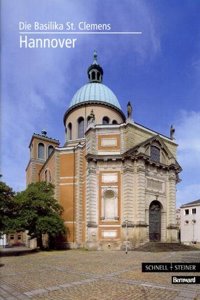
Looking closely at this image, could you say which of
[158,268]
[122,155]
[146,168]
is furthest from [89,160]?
[158,268]

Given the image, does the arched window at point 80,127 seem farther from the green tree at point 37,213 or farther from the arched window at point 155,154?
the green tree at point 37,213

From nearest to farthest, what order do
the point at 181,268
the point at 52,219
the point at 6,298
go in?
the point at 6,298 → the point at 181,268 → the point at 52,219

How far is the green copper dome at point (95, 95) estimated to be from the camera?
137 ft

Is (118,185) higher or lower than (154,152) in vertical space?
lower

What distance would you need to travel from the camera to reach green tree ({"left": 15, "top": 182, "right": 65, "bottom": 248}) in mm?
26672

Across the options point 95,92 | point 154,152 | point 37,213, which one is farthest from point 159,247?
point 95,92

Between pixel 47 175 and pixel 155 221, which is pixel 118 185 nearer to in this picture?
pixel 155 221

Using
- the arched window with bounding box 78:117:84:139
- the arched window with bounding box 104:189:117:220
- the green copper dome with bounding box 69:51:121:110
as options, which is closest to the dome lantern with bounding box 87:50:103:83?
the green copper dome with bounding box 69:51:121:110

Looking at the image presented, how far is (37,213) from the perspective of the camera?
1123 inches

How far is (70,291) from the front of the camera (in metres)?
9.23

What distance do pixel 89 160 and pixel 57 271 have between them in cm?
1745

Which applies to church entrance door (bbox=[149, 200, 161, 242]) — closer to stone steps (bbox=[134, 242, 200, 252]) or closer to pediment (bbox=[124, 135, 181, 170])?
stone steps (bbox=[134, 242, 200, 252])

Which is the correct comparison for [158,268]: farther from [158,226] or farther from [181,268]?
[158,226]

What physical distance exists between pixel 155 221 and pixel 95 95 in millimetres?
19577
